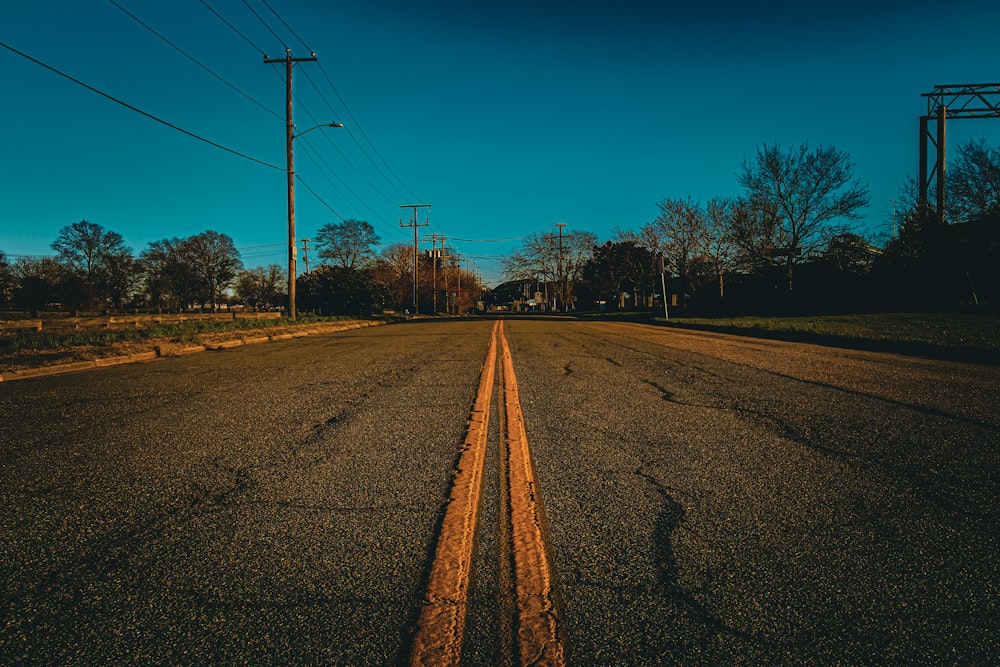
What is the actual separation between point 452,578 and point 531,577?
30 centimetres

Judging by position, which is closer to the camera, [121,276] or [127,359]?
[127,359]

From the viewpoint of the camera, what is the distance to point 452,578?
6.66 ft

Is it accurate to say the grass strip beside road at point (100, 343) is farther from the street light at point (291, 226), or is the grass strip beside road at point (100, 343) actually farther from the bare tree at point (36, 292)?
the bare tree at point (36, 292)

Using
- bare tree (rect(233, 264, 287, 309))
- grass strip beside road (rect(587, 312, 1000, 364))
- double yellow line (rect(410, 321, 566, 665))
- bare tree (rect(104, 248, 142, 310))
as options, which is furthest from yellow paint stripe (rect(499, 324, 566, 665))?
bare tree (rect(233, 264, 287, 309))

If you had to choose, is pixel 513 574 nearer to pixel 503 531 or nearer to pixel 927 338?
pixel 503 531

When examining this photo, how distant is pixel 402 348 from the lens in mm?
13281

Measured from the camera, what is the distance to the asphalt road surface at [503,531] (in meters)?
1.72

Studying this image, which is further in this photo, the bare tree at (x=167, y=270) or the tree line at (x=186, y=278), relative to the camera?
the bare tree at (x=167, y=270)

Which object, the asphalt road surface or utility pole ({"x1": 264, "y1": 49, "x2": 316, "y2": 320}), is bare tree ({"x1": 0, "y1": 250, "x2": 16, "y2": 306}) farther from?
the asphalt road surface

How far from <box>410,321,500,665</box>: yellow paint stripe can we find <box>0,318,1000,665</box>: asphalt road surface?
49 mm

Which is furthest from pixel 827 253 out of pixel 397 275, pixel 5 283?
pixel 5 283

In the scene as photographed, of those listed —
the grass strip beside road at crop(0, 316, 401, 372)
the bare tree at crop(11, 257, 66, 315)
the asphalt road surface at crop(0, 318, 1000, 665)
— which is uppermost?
the bare tree at crop(11, 257, 66, 315)

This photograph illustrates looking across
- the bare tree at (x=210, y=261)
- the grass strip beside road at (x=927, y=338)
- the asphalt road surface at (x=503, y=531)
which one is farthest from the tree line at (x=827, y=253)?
the bare tree at (x=210, y=261)

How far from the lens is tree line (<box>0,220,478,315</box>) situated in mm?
48500
